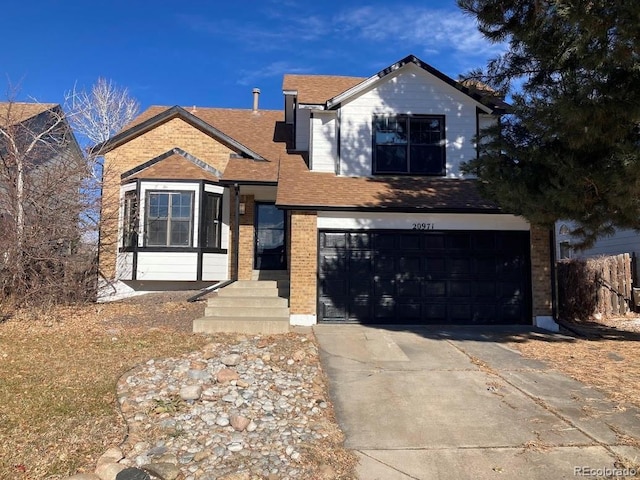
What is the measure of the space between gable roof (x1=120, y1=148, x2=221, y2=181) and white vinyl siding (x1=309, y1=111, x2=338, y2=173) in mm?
3163

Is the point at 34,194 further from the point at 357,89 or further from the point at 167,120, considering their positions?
the point at 357,89

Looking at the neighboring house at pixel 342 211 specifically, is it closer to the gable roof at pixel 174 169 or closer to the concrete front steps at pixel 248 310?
the gable roof at pixel 174 169

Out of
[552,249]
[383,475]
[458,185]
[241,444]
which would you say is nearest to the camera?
[383,475]

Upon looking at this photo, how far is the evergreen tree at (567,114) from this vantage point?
246 inches

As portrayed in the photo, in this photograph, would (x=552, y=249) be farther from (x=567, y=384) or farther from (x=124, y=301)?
(x=124, y=301)

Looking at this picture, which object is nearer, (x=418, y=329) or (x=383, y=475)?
(x=383, y=475)

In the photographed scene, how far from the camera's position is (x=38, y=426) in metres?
4.54

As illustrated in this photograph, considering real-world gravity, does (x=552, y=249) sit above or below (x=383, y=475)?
above

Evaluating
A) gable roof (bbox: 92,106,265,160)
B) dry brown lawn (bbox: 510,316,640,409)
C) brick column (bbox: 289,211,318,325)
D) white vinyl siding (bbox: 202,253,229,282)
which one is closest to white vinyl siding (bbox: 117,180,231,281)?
white vinyl siding (bbox: 202,253,229,282)

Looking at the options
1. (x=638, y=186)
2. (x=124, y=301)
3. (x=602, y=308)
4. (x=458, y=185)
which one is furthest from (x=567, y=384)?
(x=124, y=301)

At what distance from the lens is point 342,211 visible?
10406mm

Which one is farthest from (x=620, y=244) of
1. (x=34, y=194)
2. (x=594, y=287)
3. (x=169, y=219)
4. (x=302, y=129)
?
(x=34, y=194)

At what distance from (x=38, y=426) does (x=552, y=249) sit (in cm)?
1068

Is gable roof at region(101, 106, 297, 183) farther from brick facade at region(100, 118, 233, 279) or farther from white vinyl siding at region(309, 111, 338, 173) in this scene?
white vinyl siding at region(309, 111, 338, 173)
